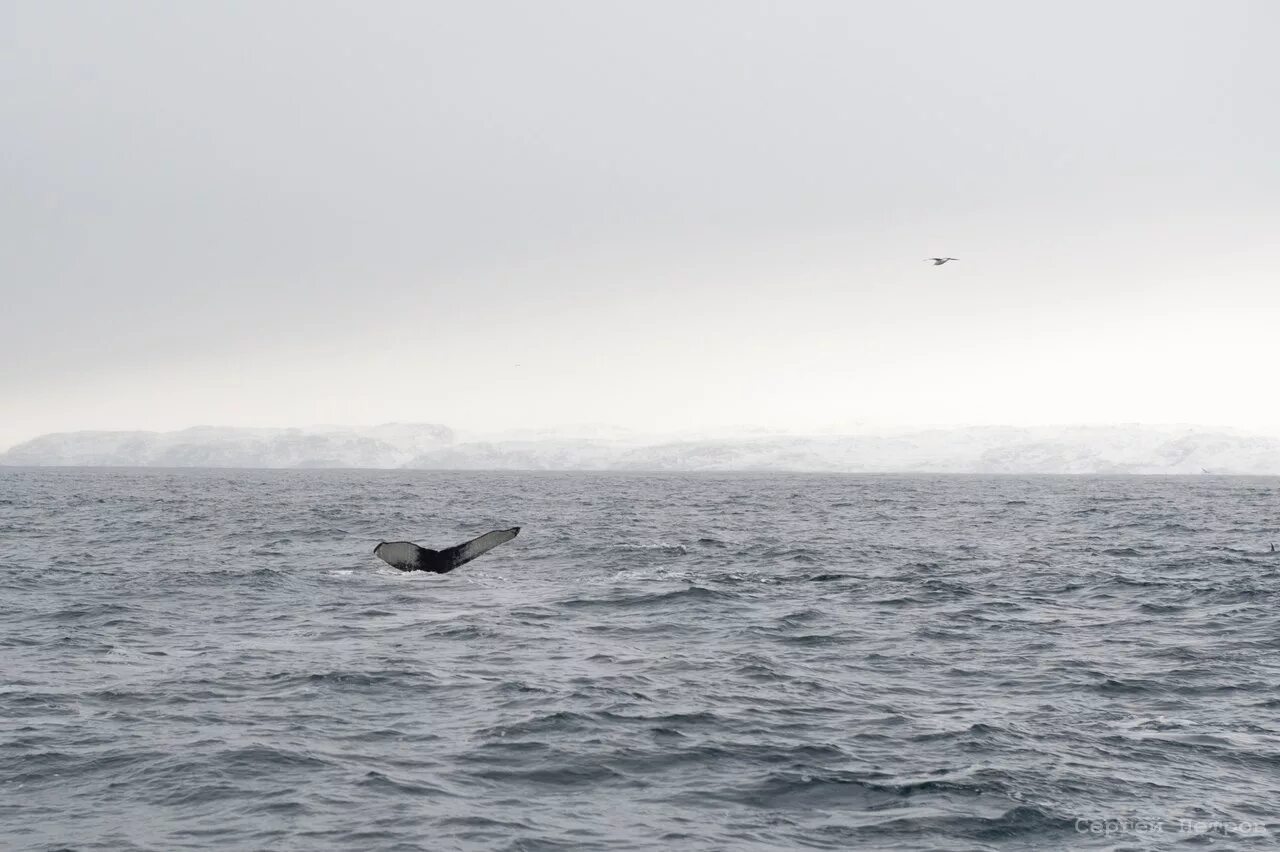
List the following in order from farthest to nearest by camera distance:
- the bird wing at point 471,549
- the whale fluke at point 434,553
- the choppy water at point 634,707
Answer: the bird wing at point 471,549 → the whale fluke at point 434,553 → the choppy water at point 634,707

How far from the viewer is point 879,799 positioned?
42.9 ft

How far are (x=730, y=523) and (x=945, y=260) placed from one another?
3146cm

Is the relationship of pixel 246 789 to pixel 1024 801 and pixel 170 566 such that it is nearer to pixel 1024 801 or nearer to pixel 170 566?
pixel 1024 801

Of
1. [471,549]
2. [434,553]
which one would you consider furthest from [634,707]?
[471,549]

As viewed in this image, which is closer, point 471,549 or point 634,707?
point 634,707

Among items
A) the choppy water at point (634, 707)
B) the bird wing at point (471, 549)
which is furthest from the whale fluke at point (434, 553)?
the choppy water at point (634, 707)

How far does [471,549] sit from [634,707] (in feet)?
36.6

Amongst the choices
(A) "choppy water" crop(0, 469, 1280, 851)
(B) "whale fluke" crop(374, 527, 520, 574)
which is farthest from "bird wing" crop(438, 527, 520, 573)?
(A) "choppy water" crop(0, 469, 1280, 851)

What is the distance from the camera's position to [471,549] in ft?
91.0

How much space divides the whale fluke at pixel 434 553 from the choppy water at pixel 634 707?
1.17m

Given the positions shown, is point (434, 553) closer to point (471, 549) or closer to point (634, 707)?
point (471, 549)

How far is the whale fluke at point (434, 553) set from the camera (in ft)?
83.7

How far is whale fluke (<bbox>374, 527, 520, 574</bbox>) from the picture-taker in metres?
25.5

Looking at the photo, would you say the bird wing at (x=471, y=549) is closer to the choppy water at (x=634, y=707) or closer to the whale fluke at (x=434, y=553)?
the whale fluke at (x=434, y=553)
